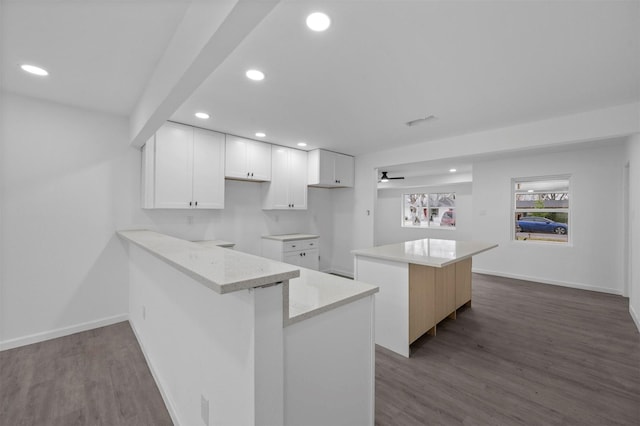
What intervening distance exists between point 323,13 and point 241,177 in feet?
8.98

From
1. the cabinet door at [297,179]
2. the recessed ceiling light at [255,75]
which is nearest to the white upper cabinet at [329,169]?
the cabinet door at [297,179]

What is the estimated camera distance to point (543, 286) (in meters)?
4.59

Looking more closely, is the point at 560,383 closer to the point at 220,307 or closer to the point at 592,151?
the point at 220,307

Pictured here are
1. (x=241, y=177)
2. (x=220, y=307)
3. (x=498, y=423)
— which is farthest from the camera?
(x=241, y=177)

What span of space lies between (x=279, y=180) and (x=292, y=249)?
1.16 meters

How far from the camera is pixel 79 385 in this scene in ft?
6.44

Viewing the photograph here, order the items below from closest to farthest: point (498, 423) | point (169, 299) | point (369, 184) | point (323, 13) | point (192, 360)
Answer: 1. point (192, 360)
2. point (323, 13)
3. point (498, 423)
4. point (169, 299)
5. point (369, 184)

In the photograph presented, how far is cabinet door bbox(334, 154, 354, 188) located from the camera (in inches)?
194

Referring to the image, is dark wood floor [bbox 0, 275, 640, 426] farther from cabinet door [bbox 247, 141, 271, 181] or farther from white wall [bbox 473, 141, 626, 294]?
cabinet door [bbox 247, 141, 271, 181]

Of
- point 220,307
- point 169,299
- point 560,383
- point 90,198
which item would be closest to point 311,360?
point 220,307

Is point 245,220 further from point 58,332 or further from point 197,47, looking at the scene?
point 197,47

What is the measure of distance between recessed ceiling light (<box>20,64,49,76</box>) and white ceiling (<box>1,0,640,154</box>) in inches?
2.1

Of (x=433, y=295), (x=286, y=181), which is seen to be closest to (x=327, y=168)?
(x=286, y=181)

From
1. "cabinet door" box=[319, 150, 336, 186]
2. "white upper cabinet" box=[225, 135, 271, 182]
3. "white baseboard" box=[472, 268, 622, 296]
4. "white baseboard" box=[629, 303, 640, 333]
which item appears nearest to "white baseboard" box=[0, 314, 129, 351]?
"white upper cabinet" box=[225, 135, 271, 182]
